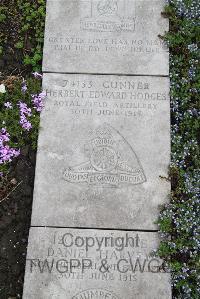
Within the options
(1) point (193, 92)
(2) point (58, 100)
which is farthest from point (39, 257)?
(1) point (193, 92)

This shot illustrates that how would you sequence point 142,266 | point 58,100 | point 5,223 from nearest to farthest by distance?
point 142,266, point 5,223, point 58,100

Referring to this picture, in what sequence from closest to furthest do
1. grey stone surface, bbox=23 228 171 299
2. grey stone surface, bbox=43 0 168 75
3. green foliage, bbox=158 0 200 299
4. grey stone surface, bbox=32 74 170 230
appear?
grey stone surface, bbox=23 228 171 299, green foliage, bbox=158 0 200 299, grey stone surface, bbox=32 74 170 230, grey stone surface, bbox=43 0 168 75

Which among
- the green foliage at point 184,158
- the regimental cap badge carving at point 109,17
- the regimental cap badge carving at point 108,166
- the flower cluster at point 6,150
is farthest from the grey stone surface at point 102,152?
the regimental cap badge carving at point 109,17

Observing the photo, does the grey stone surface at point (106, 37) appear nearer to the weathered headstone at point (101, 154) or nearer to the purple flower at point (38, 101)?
the weathered headstone at point (101, 154)

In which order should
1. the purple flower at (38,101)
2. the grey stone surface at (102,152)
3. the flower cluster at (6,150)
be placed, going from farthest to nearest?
the purple flower at (38,101)
the flower cluster at (6,150)
the grey stone surface at (102,152)

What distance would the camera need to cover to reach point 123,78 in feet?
14.4

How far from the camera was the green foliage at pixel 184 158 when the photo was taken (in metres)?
3.76

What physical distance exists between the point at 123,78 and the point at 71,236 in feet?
5.22

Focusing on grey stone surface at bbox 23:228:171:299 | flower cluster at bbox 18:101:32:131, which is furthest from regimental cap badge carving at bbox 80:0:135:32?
grey stone surface at bbox 23:228:171:299

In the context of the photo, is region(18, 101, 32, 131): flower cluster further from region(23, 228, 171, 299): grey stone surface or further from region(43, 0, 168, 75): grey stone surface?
region(23, 228, 171, 299): grey stone surface

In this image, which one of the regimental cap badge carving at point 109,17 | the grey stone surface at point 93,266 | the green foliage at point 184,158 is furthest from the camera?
the regimental cap badge carving at point 109,17

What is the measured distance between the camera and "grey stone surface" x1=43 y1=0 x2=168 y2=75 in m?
4.45

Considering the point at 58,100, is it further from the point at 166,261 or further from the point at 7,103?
the point at 166,261

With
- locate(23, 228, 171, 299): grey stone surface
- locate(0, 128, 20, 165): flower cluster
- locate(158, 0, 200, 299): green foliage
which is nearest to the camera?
locate(23, 228, 171, 299): grey stone surface
